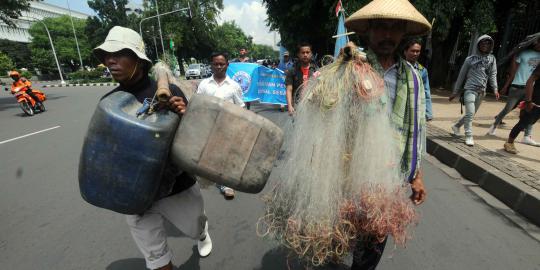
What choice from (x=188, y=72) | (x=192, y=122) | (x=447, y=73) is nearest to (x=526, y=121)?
(x=192, y=122)

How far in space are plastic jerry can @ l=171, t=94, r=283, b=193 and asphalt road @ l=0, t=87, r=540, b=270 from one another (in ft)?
4.24

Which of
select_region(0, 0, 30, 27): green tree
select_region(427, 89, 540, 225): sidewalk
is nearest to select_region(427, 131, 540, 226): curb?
select_region(427, 89, 540, 225): sidewalk

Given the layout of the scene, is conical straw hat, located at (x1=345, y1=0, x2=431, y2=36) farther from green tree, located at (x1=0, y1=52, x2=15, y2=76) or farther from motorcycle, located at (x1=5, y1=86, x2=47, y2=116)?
green tree, located at (x1=0, y1=52, x2=15, y2=76)

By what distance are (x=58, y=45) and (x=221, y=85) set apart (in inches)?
2284

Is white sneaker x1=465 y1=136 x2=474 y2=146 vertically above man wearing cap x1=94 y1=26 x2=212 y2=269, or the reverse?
man wearing cap x1=94 y1=26 x2=212 y2=269

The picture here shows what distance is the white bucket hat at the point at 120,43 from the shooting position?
5.25 feet

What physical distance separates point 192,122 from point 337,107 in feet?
2.13

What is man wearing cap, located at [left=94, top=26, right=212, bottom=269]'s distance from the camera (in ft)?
5.44

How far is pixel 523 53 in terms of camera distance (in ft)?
16.0

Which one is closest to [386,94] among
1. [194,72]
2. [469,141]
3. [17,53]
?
[469,141]

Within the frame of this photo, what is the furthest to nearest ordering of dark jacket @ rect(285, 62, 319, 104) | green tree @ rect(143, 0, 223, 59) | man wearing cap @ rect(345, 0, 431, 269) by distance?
green tree @ rect(143, 0, 223, 59) < dark jacket @ rect(285, 62, 319, 104) < man wearing cap @ rect(345, 0, 431, 269)

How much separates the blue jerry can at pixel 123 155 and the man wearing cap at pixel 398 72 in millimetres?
1083

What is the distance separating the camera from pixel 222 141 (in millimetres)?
1328

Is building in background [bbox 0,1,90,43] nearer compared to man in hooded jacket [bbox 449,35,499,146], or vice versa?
man in hooded jacket [bbox 449,35,499,146]
